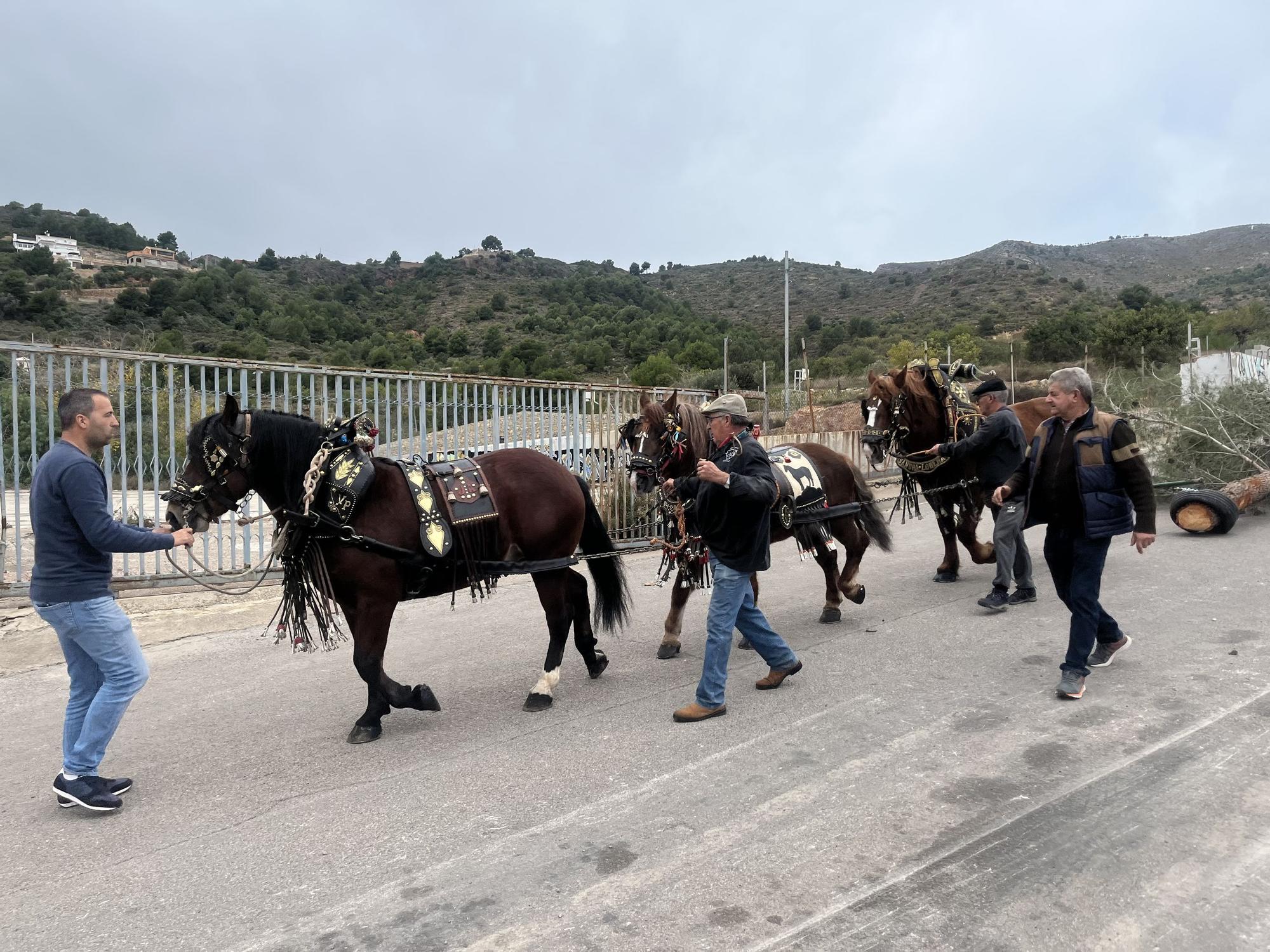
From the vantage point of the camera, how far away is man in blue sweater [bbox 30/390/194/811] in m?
3.45

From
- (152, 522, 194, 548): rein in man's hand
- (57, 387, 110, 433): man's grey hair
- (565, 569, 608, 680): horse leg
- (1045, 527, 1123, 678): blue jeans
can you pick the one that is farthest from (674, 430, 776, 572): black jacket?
(57, 387, 110, 433): man's grey hair

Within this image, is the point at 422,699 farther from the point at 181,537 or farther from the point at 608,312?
the point at 608,312

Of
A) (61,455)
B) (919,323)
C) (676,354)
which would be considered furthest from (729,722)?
(919,323)

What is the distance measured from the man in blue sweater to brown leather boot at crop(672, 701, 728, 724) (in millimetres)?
2540

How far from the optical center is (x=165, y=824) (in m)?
3.36

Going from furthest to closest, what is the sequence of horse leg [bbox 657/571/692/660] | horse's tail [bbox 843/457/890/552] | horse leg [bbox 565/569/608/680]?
horse's tail [bbox 843/457/890/552], horse leg [bbox 657/571/692/660], horse leg [bbox 565/569/608/680]

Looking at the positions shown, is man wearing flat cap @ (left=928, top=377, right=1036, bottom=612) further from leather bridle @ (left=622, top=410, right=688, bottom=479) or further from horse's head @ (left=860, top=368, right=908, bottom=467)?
leather bridle @ (left=622, top=410, right=688, bottom=479)

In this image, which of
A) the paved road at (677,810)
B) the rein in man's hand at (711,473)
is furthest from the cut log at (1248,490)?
the rein in man's hand at (711,473)

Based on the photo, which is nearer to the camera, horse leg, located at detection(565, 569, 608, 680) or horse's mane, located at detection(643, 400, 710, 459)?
horse's mane, located at detection(643, 400, 710, 459)

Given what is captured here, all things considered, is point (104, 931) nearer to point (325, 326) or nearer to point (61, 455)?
point (61, 455)

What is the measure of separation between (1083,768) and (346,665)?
176 inches

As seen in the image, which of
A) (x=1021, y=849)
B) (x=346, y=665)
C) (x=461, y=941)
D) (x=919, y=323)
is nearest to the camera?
(x=461, y=941)

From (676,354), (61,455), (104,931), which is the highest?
(676,354)

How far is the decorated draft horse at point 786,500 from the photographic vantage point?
5051mm
